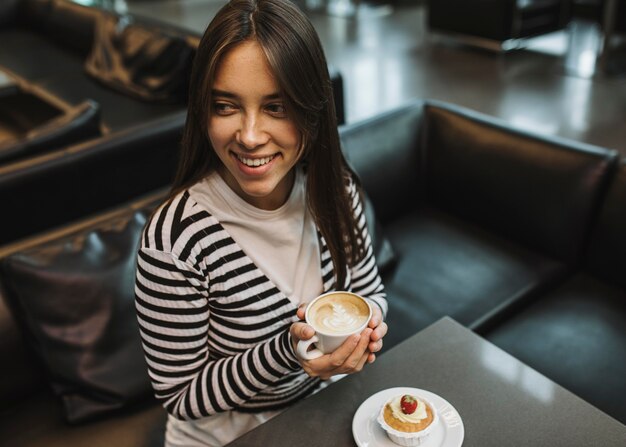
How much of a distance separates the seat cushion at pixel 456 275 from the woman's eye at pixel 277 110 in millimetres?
977

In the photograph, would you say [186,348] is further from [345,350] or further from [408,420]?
[408,420]

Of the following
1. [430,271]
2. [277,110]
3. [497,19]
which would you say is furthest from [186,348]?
[497,19]

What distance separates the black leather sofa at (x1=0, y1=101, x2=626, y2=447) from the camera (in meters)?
1.55

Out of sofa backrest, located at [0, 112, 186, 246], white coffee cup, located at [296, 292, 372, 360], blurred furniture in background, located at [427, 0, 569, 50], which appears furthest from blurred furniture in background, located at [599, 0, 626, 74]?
white coffee cup, located at [296, 292, 372, 360]

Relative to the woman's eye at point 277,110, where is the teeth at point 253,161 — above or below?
below

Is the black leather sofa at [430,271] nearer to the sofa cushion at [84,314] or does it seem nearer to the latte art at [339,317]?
the sofa cushion at [84,314]

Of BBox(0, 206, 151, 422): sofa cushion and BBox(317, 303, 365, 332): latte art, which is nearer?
BBox(317, 303, 365, 332): latte art

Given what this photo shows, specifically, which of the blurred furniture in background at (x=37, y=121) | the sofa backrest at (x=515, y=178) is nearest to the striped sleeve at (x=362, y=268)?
the sofa backrest at (x=515, y=178)

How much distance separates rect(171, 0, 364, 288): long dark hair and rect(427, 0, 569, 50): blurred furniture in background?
4.48 metres

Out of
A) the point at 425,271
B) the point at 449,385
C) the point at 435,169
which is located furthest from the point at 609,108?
the point at 449,385

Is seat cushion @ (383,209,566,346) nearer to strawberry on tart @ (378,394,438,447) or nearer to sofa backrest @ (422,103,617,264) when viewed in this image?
sofa backrest @ (422,103,617,264)

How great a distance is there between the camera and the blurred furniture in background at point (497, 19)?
5160 mm

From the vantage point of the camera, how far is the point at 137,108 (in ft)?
12.2

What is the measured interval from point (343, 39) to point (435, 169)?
13.8 feet
